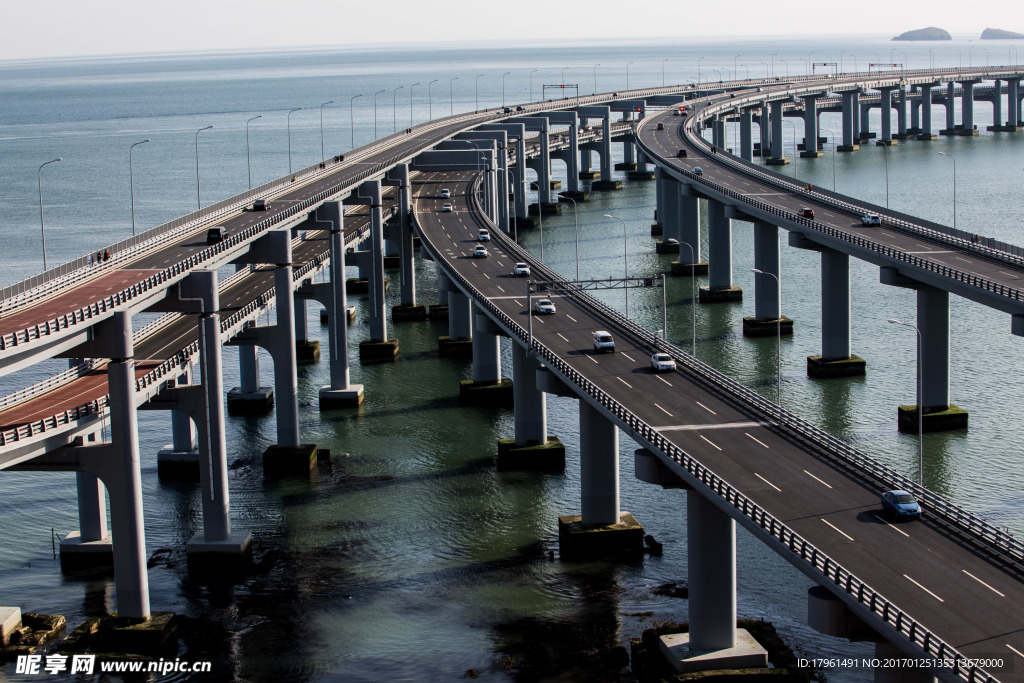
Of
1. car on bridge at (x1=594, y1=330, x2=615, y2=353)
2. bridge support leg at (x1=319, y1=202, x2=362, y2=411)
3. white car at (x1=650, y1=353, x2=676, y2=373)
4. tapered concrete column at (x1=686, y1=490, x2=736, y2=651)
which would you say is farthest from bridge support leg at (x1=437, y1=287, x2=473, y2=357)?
tapered concrete column at (x1=686, y1=490, x2=736, y2=651)

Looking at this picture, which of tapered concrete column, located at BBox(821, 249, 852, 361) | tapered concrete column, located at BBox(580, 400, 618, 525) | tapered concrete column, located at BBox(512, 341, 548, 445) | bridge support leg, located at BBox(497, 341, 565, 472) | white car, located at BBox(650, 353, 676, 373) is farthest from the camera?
tapered concrete column, located at BBox(821, 249, 852, 361)

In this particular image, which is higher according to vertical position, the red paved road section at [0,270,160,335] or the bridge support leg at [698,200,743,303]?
the red paved road section at [0,270,160,335]

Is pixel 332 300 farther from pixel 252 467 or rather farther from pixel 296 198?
pixel 252 467

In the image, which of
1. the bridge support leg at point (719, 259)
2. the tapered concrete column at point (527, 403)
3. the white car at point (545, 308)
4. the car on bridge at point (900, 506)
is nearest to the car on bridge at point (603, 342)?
the tapered concrete column at point (527, 403)

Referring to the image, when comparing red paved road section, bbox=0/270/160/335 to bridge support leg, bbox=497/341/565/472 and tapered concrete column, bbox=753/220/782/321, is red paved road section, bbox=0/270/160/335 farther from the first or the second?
tapered concrete column, bbox=753/220/782/321

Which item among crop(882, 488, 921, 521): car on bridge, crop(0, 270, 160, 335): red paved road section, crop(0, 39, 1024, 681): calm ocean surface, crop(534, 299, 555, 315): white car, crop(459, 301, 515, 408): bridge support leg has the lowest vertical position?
crop(0, 39, 1024, 681): calm ocean surface

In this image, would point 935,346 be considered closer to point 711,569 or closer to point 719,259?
point 711,569

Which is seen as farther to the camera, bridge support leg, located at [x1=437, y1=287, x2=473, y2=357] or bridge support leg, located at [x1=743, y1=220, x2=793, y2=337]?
bridge support leg, located at [x1=743, y1=220, x2=793, y2=337]
